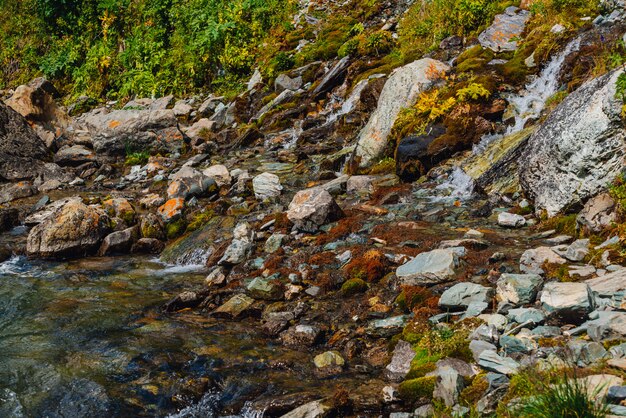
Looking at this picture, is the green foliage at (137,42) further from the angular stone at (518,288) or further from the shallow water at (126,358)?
the angular stone at (518,288)

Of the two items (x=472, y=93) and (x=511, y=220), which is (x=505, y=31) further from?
(x=511, y=220)

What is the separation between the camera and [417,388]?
16.6 ft

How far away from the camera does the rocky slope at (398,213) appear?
5.21 metres

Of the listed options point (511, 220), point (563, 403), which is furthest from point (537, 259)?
point (563, 403)

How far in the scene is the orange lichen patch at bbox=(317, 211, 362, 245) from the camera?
31.6 feet

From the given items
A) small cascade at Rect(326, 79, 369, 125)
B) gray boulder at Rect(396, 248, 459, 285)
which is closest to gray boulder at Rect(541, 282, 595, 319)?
gray boulder at Rect(396, 248, 459, 285)

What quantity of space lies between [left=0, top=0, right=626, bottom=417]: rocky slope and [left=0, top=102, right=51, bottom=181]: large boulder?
0.07 metres

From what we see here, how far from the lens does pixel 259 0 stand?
87.9 ft

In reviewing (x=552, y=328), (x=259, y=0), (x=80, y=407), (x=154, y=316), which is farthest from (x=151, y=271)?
(x=259, y=0)

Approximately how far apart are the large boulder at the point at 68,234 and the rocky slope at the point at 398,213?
42 mm

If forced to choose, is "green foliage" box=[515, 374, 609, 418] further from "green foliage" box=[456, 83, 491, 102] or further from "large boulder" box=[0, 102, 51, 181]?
"large boulder" box=[0, 102, 51, 181]

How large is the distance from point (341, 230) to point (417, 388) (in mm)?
4921

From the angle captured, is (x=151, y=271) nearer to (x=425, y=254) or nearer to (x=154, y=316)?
(x=154, y=316)

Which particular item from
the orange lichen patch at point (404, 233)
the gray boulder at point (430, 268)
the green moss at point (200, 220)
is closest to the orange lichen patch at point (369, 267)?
the gray boulder at point (430, 268)
